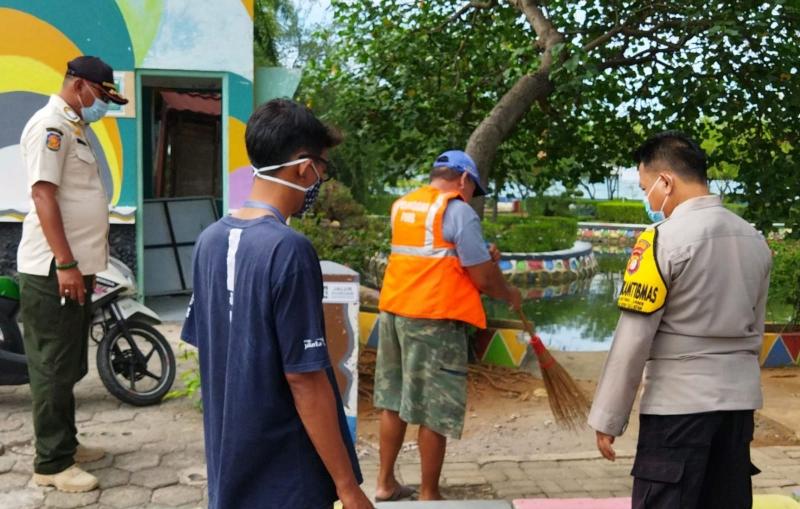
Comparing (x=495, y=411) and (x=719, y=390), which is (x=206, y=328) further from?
(x=495, y=411)

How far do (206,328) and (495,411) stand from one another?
12.9 feet

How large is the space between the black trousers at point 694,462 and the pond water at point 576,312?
527 centimetres

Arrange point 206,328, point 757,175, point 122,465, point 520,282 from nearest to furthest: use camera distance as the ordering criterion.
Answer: point 206,328 → point 122,465 → point 757,175 → point 520,282

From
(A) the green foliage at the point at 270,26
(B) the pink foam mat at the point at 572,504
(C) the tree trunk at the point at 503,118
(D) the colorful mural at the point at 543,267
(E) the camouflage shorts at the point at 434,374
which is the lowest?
(D) the colorful mural at the point at 543,267

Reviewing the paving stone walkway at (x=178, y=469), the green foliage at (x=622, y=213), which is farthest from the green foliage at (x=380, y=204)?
the paving stone walkway at (x=178, y=469)

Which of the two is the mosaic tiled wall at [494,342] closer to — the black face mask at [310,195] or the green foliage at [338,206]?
the green foliage at [338,206]

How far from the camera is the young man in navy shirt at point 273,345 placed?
1868 mm

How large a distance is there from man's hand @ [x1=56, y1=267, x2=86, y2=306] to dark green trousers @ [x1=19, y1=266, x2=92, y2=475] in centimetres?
11

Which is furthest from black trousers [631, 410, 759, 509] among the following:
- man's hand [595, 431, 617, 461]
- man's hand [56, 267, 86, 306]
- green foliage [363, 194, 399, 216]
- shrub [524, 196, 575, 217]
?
shrub [524, 196, 575, 217]

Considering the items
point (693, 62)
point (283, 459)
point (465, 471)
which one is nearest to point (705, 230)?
point (283, 459)

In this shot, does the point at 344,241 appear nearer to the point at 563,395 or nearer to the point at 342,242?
the point at 342,242

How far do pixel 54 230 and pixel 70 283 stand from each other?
243mm

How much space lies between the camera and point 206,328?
209cm

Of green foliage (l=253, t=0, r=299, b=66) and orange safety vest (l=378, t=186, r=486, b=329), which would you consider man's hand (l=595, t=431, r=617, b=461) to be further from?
green foliage (l=253, t=0, r=299, b=66)
